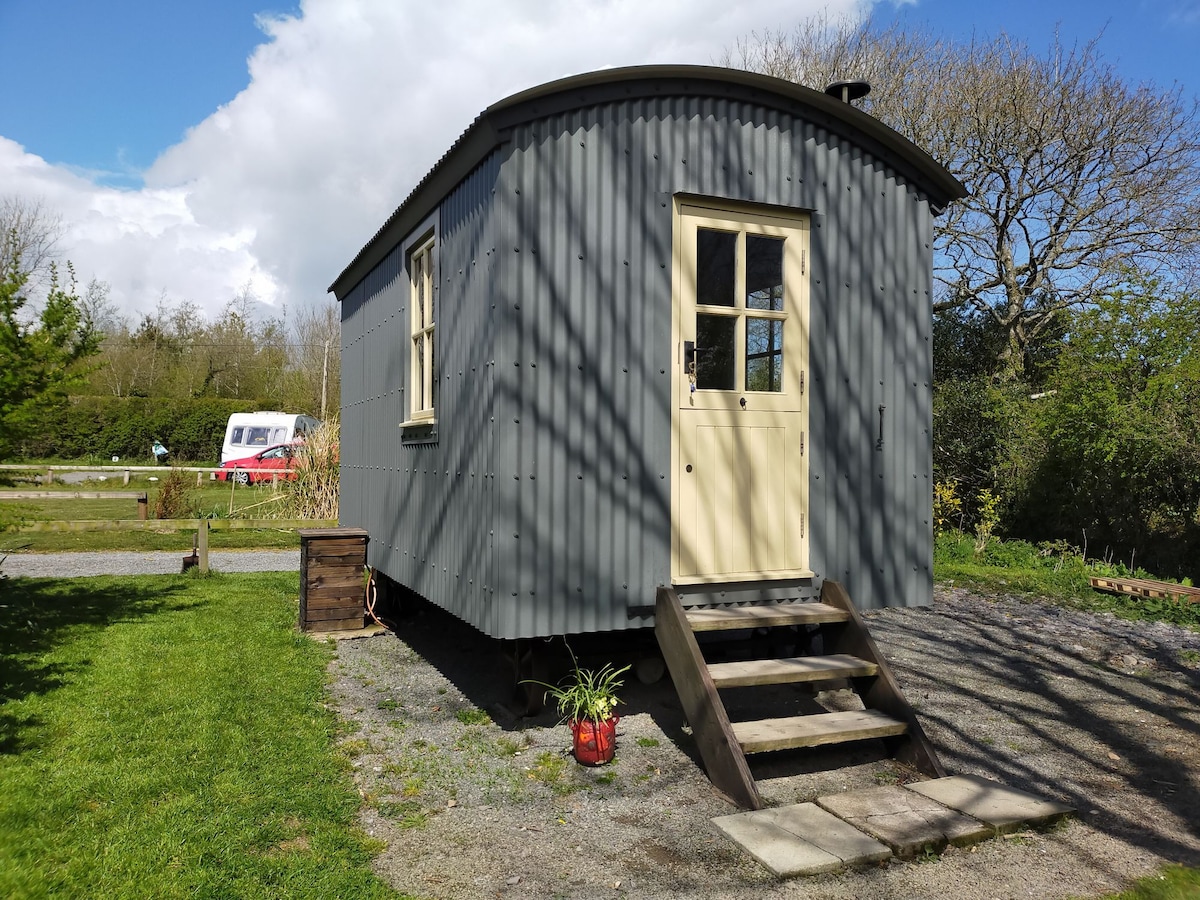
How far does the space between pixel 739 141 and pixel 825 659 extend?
306 cm

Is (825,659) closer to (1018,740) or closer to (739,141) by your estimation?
(1018,740)

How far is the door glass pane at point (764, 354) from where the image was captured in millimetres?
5164

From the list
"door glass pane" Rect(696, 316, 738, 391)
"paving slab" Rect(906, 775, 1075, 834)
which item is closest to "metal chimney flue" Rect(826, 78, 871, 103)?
"door glass pane" Rect(696, 316, 738, 391)

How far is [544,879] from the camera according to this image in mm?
3260

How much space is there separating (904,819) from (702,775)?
1037 mm

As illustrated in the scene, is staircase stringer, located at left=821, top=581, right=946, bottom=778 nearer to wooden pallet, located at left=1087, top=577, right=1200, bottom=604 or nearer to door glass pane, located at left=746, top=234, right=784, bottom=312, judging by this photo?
door glass pane, located at left=746, top=234, right=784, bottom=312

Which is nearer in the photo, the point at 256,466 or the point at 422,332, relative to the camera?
the point at 422,332

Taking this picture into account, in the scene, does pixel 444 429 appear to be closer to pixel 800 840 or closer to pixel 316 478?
pixel 800 840

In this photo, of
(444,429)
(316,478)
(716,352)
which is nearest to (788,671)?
(716,352)

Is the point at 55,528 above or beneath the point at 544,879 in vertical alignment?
above

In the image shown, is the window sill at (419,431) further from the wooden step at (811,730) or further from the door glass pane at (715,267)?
the wooden step at (811,730)

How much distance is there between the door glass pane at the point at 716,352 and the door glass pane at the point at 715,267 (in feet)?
0.38

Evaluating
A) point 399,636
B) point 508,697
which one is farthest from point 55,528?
point 508,697

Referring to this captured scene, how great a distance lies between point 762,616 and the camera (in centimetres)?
476
